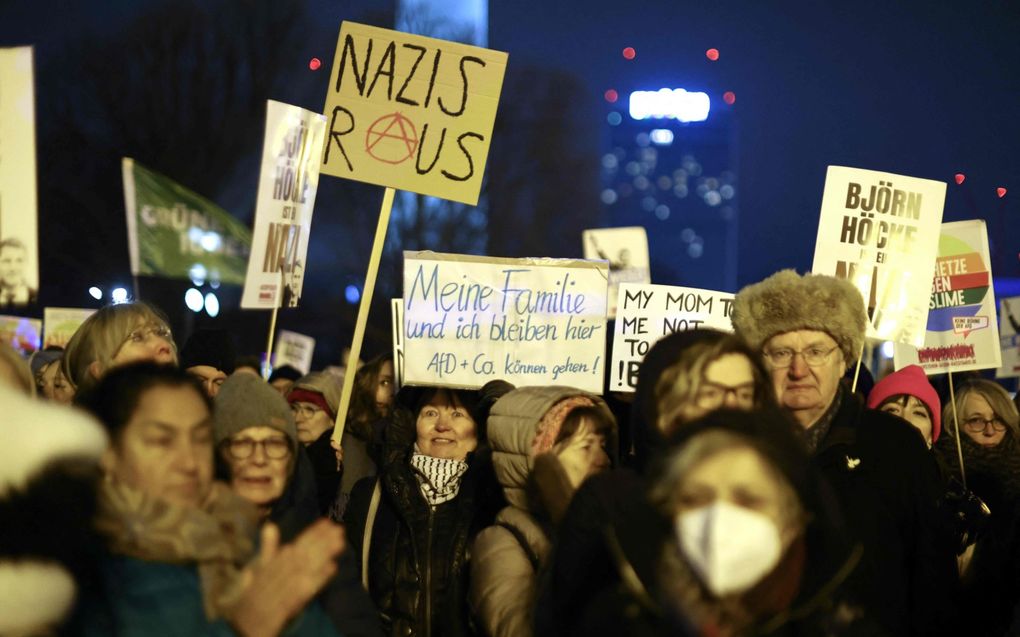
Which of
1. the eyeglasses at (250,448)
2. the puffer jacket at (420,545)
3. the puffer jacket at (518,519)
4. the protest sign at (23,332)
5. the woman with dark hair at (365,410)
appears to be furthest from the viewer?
the protest sign at (23,332)

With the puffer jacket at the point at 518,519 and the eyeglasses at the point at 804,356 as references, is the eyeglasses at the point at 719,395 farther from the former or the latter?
the eyeglasses at the point at 804,356

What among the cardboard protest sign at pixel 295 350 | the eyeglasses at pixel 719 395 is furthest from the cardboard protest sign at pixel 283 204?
the cardboard protest sign at pixel 295 350

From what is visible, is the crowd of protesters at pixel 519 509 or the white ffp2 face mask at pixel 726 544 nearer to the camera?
the white ffp2 face mask at pixel 726 544

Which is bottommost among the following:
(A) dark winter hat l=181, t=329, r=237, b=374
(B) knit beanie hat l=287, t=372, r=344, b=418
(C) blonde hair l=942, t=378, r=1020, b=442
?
(B) knit beanie hat l=287, t=372, r=344, b=418

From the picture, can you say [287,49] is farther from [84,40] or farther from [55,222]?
[55,222]

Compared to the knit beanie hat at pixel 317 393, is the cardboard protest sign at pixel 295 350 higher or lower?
lower

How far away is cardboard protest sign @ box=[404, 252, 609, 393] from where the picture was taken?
7602 mm

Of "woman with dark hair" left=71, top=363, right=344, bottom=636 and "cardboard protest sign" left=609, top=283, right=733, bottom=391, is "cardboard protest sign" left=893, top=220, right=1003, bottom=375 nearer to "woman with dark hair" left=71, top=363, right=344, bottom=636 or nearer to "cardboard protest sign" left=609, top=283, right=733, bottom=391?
"cardboard protest sign" left=609, top=283, right=733, bottom=391

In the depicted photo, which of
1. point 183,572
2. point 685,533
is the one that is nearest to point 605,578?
point 685,533

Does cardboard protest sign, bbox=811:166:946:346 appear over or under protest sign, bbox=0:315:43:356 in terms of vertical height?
over

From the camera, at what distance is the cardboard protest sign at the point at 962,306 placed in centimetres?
970

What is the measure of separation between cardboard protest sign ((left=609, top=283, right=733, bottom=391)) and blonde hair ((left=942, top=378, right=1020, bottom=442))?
4.46 feet

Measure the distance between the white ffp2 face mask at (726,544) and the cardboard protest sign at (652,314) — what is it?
5984mm

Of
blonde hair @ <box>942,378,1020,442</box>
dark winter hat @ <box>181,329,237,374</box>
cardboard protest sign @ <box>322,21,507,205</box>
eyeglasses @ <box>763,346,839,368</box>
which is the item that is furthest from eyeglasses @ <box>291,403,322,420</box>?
eyeglasses @ <box>763,346,839,368</box>
